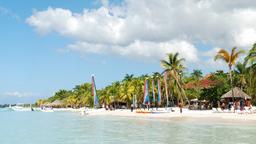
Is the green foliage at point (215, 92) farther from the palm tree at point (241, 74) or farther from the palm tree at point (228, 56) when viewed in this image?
the palm tree at point (228, 56)

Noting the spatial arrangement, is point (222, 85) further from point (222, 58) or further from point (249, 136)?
point (249, 136)

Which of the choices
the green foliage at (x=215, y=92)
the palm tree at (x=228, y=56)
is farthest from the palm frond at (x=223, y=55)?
the green foliage at (x=215, y=92)

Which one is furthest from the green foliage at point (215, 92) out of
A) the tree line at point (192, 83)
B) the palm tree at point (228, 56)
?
the palm tree at point (228, 56)

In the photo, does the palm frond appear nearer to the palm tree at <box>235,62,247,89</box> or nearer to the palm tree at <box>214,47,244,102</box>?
the palm tree at <box>214,47,244,102</box>

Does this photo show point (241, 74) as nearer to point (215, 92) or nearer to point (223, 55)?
point (215, 92)

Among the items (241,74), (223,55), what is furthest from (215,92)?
(223,55)

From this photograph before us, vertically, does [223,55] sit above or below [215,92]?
above

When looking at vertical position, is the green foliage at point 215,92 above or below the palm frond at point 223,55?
below

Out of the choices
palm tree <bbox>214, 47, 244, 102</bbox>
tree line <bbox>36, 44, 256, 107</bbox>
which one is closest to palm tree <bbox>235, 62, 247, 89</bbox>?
tree line <bbox>36, 44, 256, 107</bbox>

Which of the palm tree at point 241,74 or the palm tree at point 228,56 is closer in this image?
the palm tree at point 228,56

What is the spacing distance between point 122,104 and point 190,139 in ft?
251

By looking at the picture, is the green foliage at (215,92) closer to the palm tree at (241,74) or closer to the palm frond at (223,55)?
the palm tree at (241,74)

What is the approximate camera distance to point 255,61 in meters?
39.6

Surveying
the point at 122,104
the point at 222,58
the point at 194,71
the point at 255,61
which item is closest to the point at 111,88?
the point at 122,104
